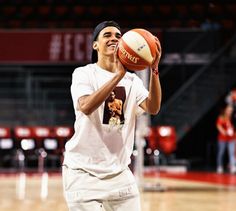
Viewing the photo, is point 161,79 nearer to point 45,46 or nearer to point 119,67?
point 45,46

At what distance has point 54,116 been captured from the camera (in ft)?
52.3

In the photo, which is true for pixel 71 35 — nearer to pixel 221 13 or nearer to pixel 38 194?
pixel 221 13

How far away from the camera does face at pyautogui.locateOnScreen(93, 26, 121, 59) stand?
3510 mm

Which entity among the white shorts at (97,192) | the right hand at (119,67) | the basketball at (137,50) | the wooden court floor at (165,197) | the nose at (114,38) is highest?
the nose at (114,38)

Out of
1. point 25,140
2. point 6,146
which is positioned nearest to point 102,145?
point 25,140

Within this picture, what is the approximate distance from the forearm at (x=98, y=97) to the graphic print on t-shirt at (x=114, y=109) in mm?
153

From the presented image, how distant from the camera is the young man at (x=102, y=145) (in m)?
3.45

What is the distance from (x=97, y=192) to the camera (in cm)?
346

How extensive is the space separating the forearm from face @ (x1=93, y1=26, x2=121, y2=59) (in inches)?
12.5

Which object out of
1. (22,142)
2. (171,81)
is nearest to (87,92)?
(22,142)

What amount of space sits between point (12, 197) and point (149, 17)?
10.7 metres

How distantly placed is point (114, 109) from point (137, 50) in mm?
361

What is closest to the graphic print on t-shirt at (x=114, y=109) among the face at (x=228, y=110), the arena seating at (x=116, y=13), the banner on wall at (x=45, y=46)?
the face at (x=228, y=110)

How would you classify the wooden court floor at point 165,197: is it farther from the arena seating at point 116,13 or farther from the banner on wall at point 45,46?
the arena seating at point 116,13
